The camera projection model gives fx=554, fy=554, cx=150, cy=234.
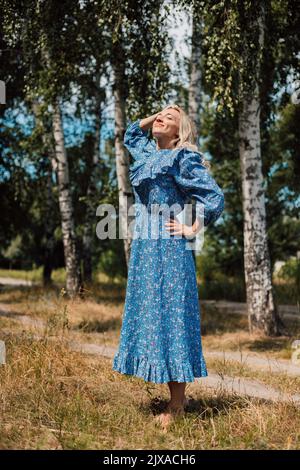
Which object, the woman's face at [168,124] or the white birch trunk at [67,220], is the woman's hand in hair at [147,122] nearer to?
the woman's face at [168,124]

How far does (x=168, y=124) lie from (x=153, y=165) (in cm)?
31

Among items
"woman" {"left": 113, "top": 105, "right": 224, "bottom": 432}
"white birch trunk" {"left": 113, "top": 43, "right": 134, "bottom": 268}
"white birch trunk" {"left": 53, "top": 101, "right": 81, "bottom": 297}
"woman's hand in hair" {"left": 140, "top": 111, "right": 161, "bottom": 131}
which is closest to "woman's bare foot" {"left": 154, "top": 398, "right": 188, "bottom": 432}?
"woman" {"left": 113, "top": 105, "right": 224, "bottom": 432}

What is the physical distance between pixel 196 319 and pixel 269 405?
91cm

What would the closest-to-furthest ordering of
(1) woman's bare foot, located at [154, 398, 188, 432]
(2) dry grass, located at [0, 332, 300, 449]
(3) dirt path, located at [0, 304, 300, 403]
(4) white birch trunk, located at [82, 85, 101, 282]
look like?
1. (2) dry grass, located at [0, 332, 300, 449]
2. (1) woman's bare foot, located at [154, 398, 188, 432]
3. (3) dirt path, located at [0, 304, 300, 403]
4. (4) white birch trunk, located at [82, 85, 101, 282]

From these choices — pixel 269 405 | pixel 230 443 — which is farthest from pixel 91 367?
pixel 230 443

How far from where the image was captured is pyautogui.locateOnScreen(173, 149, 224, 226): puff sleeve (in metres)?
3.55

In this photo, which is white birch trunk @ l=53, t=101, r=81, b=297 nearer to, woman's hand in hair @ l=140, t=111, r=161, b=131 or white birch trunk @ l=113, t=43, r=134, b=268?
white birch trunk @ l=113, t=43, r=134, b=268

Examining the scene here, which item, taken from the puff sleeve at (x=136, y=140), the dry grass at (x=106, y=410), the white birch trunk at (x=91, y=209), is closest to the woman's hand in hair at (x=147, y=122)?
the puff sleeve at (x=136, y=140)

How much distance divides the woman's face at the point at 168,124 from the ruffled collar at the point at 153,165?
0.13 m

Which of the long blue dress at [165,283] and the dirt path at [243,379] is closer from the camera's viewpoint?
the long blue dress at [165,283]

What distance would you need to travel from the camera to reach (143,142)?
13.7ft

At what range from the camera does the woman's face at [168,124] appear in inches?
151

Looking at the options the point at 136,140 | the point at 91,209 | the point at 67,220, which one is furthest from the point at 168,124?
the point at 91,209

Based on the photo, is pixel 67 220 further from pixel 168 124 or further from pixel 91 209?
pixel 168 124
